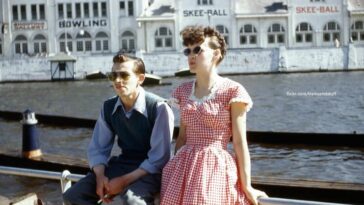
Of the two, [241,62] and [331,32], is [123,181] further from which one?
[331,32]

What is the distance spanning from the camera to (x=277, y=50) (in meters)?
54.2

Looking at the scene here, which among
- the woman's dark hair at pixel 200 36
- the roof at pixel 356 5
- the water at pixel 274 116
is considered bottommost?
the water at pixel 274 116

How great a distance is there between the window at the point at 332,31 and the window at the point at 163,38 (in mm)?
13114

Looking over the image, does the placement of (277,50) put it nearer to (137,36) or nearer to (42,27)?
(137,36)

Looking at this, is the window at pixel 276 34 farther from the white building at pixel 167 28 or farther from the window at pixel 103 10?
the window at pixel 103 10

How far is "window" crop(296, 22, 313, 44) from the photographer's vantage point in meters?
58.0

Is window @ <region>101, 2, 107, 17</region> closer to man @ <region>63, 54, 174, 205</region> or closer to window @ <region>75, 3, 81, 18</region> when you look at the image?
window @ <region>75, 3, 81, 18</region>

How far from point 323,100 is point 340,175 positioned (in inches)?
713

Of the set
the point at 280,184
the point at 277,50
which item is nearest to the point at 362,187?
the point at 280,184

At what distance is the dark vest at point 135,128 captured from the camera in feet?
15.7

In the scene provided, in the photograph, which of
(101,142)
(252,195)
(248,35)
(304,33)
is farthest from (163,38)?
(252,195)

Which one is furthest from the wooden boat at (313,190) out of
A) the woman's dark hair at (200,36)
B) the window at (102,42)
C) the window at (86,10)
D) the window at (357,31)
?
the window at (86,10)

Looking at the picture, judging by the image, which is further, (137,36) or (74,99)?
(137,36)

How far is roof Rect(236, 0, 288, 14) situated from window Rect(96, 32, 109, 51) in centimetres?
1162
